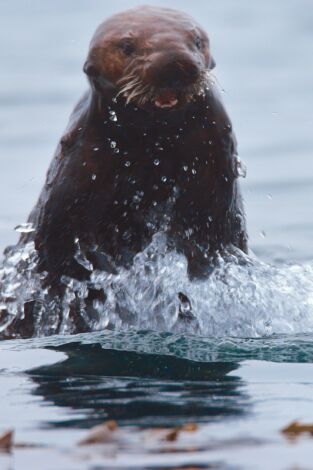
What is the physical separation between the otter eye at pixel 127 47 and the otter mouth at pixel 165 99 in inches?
11.1

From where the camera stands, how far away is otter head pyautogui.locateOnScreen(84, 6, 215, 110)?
6383mm

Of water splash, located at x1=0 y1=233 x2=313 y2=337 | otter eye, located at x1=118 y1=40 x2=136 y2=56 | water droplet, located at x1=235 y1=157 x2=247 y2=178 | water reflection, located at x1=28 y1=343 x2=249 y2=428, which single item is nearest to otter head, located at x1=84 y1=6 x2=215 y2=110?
otter eye, located at x1=118 y1=40 x2=136 y2=56

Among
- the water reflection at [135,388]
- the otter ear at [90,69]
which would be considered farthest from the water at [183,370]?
the otter ear at [90,69]

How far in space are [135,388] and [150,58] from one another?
164 centimetres

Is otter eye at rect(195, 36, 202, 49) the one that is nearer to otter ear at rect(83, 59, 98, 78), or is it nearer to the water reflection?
otter ear at rect(83, 59, 98, 78)

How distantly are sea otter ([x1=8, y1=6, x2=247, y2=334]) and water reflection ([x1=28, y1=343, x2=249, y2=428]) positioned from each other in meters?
0.64

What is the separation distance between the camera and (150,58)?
6484 mm

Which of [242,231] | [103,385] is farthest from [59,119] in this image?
[103,385]

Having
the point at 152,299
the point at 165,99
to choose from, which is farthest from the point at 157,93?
the point at 152,299

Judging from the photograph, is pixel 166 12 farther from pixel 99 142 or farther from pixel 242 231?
pixel 242 231

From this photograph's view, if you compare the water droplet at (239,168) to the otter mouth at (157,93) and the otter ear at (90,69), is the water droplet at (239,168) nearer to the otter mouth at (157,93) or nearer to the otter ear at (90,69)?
the otter mouth at (157,93)

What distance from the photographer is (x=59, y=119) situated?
17.4 m

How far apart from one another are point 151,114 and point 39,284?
1.11 meters

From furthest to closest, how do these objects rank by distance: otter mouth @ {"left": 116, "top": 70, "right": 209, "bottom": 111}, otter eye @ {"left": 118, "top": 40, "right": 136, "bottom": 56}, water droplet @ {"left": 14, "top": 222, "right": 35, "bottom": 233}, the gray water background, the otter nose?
the gray water background < water droplet @ {"left": 14, "top": 222, "right": 35, "bottom": 233} < otter eye @ {"left": 118, "top": 40, "right": 136, "bottom": 56} < otter mouth @ {"left": 116, "top": 70, "right": 209, "bottom": 111} < the otter nose
